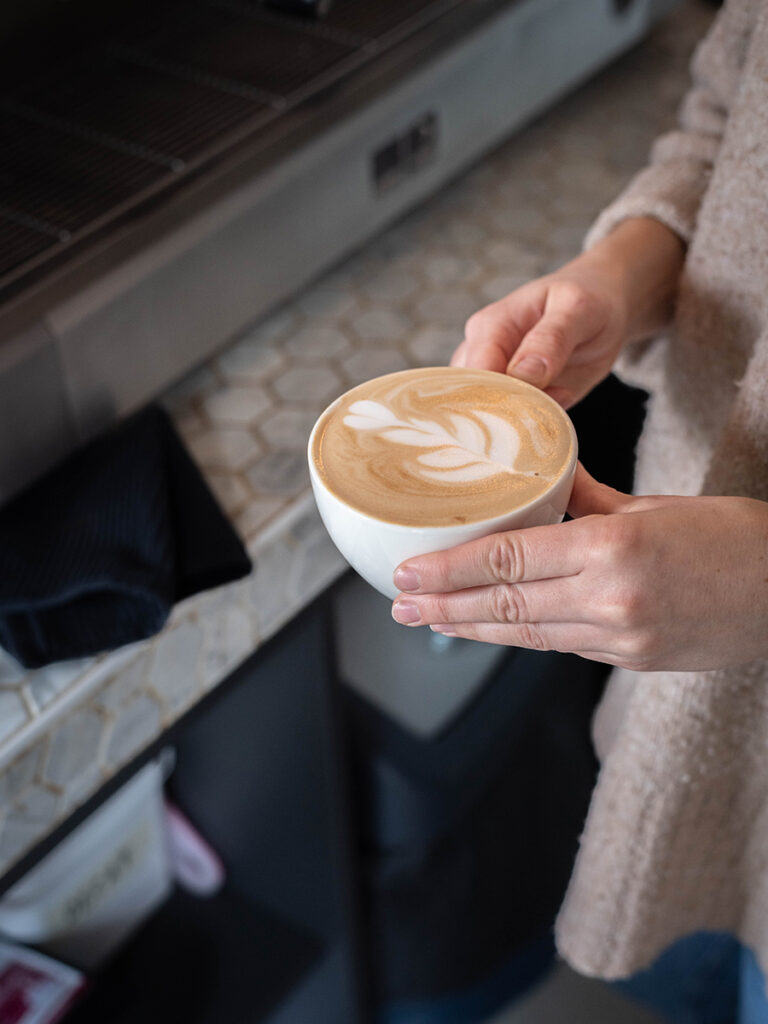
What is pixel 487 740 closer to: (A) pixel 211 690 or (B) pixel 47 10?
(A) pixel 211 690

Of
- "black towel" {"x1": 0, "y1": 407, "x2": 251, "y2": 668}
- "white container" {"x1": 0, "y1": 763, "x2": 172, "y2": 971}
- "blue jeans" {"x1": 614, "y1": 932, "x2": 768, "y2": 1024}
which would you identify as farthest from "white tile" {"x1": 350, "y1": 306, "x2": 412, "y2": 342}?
"blue jeans" {"x1": 614, "y1": 932, "x2": 768, "y2": 1024}

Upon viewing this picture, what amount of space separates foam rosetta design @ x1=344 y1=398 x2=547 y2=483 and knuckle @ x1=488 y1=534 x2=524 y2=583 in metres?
0.05

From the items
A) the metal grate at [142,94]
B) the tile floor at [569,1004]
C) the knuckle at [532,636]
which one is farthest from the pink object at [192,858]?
the knuckle at [532,636]

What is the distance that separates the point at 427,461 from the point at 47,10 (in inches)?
26.1

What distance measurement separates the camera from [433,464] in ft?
1.57

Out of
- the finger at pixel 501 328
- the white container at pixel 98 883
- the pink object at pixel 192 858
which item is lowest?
the pink object at pixel 192 858

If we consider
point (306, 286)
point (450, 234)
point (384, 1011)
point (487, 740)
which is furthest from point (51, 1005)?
point (450, 234)

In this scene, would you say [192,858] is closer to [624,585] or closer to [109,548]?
[109,548]

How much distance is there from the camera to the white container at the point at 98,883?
3.28 feet

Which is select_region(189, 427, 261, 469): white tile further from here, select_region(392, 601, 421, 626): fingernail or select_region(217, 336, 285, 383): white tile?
select_region(392, 601, 421, 626): fingernail

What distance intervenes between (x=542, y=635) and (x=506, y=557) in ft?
0.18

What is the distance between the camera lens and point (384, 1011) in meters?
1.24

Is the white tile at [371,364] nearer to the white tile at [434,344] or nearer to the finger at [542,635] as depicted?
the white tile at [434,344]

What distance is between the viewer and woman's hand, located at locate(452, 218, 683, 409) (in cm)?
56
